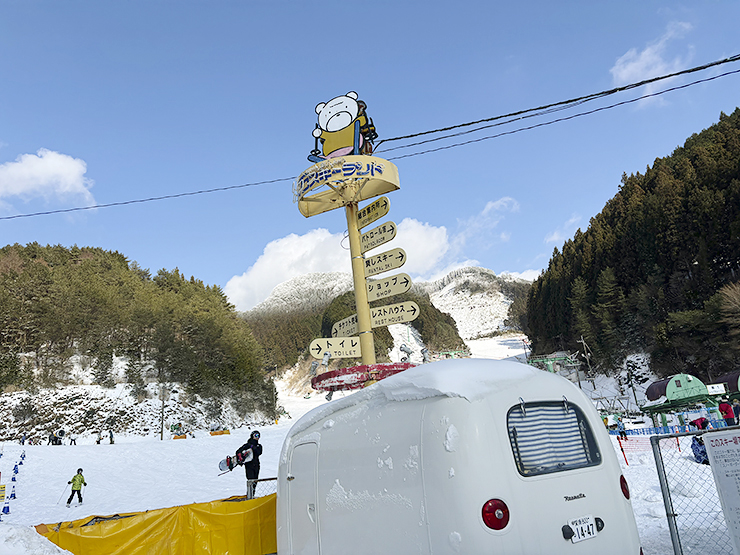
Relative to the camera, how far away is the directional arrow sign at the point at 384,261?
10398 mm

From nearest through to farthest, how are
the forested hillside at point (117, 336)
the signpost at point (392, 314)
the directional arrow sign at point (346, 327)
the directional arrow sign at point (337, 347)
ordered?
1. the directional arrow sign at point (337, 347)
2. the signpost at point (392, 314)
3. the directional arrow sign at point (346, 327)
4. the forested hillside at point (117, 336)

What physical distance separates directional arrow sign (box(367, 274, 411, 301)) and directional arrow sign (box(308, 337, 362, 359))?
1.02 m

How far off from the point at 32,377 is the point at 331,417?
46.9 m

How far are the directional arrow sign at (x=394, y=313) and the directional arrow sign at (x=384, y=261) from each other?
81cm

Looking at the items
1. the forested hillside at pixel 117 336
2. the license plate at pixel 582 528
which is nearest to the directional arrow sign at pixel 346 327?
the license plate at pixel 582 528

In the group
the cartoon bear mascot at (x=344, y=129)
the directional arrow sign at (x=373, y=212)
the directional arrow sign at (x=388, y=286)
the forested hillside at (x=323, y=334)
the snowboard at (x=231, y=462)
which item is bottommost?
the snowboard at (x=231, y=462)

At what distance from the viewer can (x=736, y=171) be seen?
44.3 meters

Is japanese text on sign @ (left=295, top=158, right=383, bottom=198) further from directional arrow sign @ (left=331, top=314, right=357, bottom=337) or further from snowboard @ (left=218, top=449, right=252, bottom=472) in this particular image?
snowboard @ (left=218, top=449, right=252, bottom=472)

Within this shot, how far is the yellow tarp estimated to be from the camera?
6680mm

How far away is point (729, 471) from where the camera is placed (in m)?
4.71

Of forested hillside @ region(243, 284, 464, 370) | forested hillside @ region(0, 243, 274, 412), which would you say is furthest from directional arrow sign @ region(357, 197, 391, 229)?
forested hillside @ region(243, 284, 464, 370)

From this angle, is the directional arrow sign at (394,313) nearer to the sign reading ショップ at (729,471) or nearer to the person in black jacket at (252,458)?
the person in black jacket at (252,458)

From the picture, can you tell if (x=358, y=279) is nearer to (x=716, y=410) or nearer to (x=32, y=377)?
(x=716, y=410)

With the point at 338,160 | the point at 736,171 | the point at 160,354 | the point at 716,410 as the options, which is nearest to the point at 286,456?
the point at 338,160
